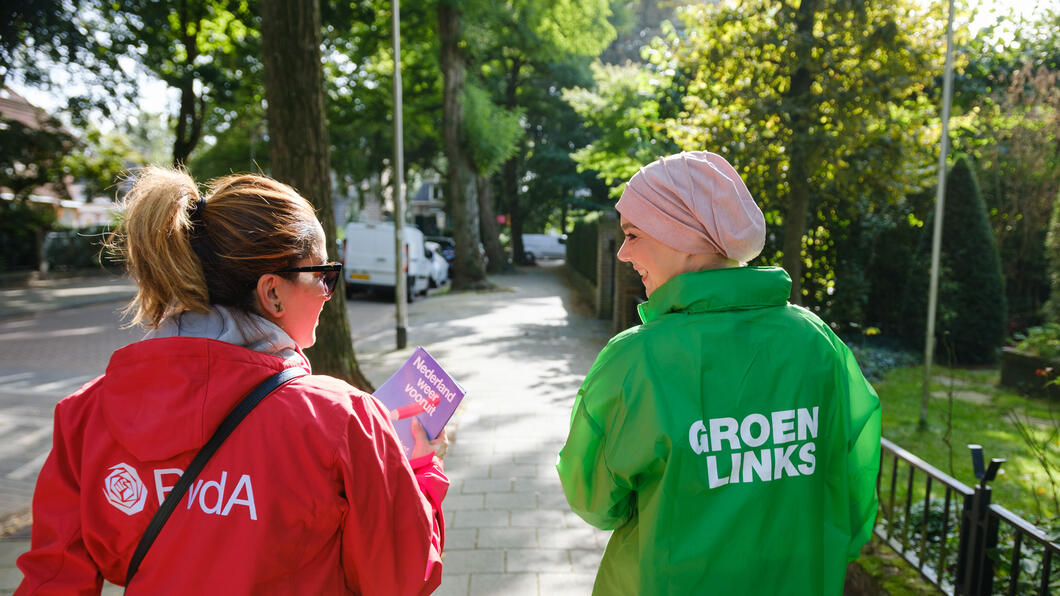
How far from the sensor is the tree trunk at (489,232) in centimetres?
2853

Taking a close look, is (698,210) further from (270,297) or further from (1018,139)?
(1018,139)

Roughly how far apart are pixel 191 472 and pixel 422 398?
61cm

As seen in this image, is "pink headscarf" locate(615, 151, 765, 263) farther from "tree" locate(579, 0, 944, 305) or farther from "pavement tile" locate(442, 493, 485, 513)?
"tree" locate(579, 0, 944, 305)

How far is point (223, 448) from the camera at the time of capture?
1294 mm

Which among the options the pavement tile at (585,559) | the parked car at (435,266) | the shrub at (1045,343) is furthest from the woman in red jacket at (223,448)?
the parked car at (435,266)

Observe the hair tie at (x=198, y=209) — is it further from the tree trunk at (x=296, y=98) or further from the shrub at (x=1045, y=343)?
the shrub at (x=1045, y=343)

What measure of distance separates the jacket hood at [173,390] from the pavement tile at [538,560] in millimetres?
2719

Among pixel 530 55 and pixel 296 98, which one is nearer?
pixel 296 98

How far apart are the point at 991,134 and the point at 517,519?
1309 centimetres

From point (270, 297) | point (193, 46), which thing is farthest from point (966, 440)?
point (193, 46)

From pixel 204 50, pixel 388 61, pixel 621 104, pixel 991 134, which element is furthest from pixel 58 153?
pixel 991 134

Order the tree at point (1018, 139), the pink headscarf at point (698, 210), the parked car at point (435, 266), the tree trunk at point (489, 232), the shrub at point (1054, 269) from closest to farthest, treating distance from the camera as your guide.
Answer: the pink headscarf at point (698, 210)
the shrub at point (1054, 269)
the tree at point (1018, 139)
the parked car at point (435, 266)
the tree trunk at point (489, 232)

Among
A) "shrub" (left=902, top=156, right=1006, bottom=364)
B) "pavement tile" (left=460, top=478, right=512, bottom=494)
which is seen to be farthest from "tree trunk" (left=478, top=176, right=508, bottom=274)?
"pavement tile" (left=460, top=478, right=512, bottom=494)

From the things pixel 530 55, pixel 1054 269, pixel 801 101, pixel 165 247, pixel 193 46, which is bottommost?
pixel 1054 269
